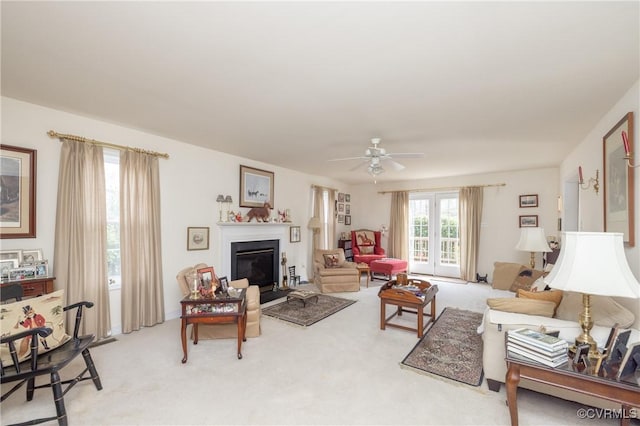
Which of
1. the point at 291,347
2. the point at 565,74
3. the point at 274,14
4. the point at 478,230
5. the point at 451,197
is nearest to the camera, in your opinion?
the point at 274,14

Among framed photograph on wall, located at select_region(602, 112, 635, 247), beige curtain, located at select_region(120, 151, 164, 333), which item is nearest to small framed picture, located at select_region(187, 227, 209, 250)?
beige curtain, located at select_region(120, 151, 164, 333)

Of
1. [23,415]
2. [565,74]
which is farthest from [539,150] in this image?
[23,415]

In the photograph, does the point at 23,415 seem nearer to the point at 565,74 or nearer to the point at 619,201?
the point at 565,74

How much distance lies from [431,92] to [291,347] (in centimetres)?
297

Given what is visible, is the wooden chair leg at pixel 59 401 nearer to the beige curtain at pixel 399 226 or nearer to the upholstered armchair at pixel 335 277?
the upholstered armchair at pixel 335 277

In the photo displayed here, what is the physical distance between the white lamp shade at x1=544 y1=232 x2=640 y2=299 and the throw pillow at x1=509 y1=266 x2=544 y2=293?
3392 mm

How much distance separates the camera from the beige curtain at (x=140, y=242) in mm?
3521

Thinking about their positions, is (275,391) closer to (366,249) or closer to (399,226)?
(366,249)

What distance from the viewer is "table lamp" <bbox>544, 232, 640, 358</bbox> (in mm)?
1631

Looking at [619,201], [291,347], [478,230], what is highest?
[619,201]

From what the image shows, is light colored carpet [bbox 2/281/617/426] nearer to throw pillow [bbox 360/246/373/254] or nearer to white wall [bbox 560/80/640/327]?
white wall [bbox 560/80/640/327]

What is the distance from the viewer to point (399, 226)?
7.66 meters

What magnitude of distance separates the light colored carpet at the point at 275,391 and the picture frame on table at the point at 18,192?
145cm

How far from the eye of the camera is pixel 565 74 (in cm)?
221
